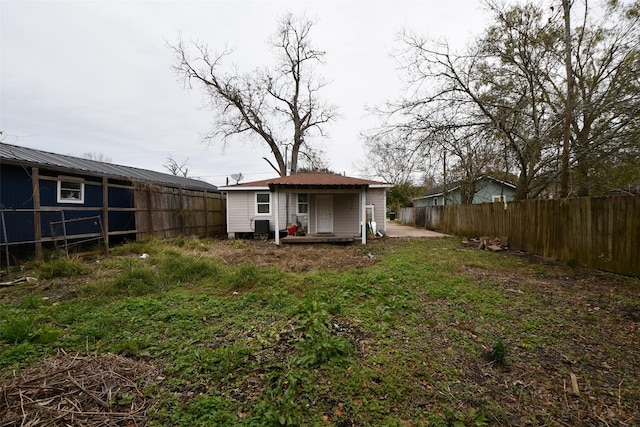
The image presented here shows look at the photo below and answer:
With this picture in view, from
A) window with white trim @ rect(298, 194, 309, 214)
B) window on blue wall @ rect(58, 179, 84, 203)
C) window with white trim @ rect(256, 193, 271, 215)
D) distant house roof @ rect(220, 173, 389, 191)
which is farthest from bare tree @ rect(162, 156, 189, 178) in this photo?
window on blue wall @ rect(58, 179, 84, 203)

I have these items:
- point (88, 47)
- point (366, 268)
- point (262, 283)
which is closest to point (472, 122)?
point (366, 268)

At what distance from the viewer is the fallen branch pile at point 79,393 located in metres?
1.80

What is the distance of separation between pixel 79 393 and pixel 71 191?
9.24 meters

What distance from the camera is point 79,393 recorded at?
204 centimetres

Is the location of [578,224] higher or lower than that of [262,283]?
higher

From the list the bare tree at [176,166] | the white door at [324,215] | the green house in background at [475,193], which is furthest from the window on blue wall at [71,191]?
the bare tree at [176,166]

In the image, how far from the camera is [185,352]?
8.90 ft

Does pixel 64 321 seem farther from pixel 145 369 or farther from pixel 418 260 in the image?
pixel 418 260

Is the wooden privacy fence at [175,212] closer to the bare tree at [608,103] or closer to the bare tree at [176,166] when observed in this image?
the bare tree at [608,103]

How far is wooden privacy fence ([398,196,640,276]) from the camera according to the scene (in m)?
5.30

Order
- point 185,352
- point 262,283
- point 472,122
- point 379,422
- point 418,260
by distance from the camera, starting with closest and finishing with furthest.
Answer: point 379,422, point 185,352, point 262,283, point 418,260, point 472,122

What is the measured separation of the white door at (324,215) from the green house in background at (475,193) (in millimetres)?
9428

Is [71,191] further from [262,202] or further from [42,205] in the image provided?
[262,202]

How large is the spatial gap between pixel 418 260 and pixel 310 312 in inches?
179
